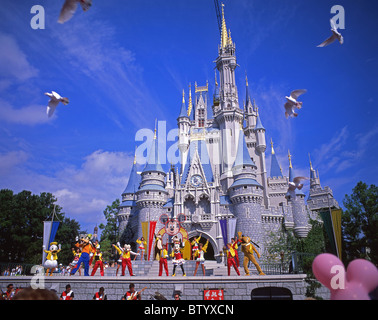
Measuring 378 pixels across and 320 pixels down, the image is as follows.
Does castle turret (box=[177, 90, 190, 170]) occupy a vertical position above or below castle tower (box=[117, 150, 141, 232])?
above

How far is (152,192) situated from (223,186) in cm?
1014

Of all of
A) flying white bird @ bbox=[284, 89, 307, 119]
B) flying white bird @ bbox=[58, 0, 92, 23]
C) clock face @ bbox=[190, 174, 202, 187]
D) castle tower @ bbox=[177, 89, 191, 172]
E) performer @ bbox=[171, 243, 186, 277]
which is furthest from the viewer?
castle tower @ bbox=[177, 89, 191, 172]

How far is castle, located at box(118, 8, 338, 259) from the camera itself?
3195 cm

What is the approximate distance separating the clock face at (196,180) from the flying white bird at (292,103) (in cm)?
2548

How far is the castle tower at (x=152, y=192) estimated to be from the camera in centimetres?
3284

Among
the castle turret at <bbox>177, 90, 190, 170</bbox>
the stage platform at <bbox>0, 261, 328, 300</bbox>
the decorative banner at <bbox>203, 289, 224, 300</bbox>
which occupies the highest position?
the castle turret at <bbox>177, 90, 190, 170</bbox>

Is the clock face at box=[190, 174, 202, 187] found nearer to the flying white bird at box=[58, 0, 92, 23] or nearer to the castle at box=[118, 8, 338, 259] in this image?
the castle at box=[118, 8, 338, 259]

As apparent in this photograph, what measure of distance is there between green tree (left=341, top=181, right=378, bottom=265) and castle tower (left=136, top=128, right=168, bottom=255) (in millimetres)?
21497

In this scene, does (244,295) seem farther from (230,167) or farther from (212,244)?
(230,167)

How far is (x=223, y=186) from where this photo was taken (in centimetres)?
3684

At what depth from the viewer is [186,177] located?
36281mm

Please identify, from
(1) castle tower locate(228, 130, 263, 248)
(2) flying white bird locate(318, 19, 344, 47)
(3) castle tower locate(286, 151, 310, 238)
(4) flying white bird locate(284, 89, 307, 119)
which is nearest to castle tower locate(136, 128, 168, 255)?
(1) castle tower locate(228, 130, 263, 248)
